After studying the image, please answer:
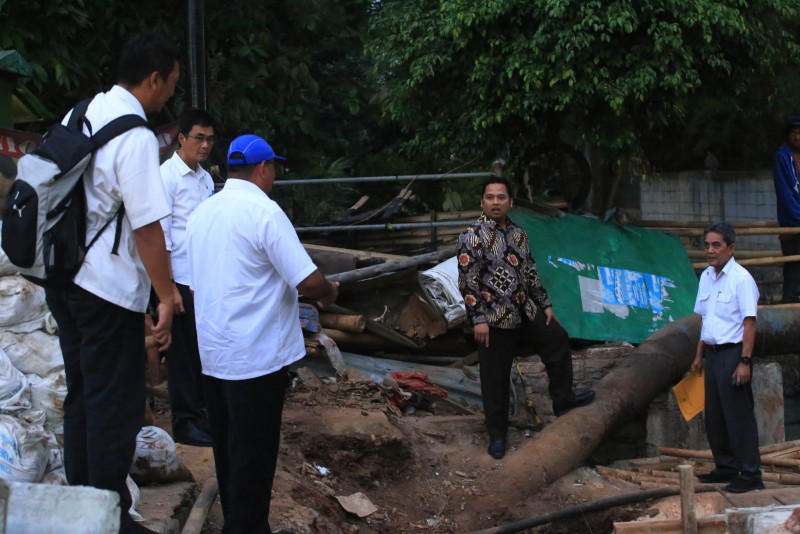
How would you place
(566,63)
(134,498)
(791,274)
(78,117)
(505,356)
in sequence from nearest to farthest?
(78,117), (134,498), (505,356), (566,63), (791,274)

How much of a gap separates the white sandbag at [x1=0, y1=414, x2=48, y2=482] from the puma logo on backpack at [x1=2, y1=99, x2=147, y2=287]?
78 cm

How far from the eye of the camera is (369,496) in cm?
614

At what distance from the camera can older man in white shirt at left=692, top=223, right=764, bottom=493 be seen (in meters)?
6.40

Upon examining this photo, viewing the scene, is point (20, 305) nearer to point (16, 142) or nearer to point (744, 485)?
point (16, 142)

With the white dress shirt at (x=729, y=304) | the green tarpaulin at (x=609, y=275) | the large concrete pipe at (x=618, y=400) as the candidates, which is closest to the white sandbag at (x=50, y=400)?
the large concrete pipe at (x=618, y=400)

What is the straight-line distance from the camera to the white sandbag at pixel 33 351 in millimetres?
4652

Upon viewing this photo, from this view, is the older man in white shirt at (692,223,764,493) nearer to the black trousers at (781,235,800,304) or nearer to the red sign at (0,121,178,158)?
the black trousers at (781,235,800,304)

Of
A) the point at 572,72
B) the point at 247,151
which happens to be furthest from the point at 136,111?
the point at 572,72

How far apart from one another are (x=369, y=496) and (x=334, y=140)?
8.33m

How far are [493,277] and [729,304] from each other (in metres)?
1.58

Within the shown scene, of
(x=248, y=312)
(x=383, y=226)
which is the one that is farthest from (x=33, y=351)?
(x=383, y=226)

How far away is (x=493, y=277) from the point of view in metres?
6.67

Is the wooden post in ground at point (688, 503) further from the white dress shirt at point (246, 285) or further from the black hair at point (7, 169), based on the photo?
the black hair at point (7, 169)

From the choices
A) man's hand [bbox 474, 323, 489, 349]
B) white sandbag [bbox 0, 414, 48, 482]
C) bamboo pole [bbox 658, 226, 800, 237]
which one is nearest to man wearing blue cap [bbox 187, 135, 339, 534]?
white sandbag [bbox 0, 414, 48, 482]
